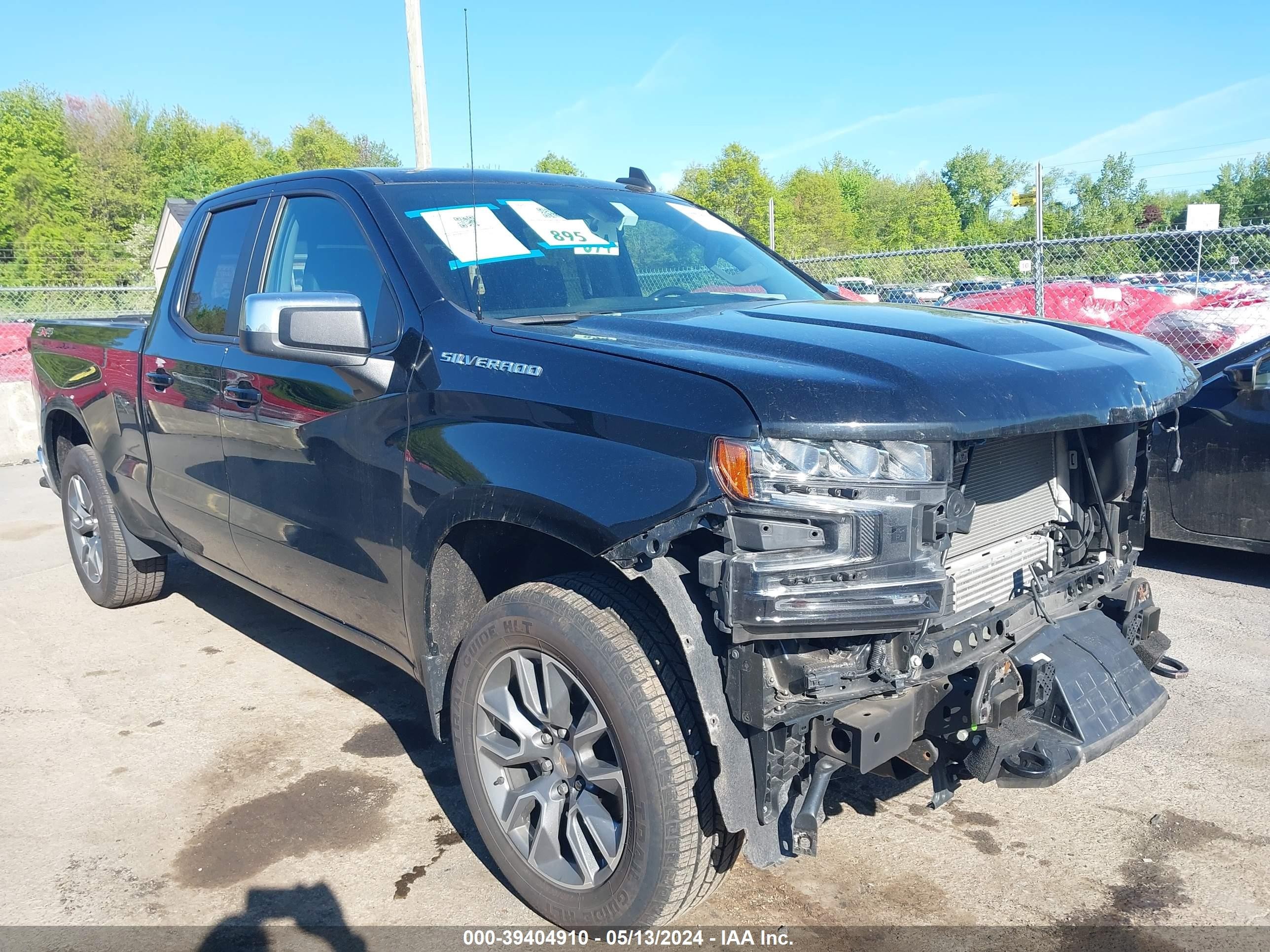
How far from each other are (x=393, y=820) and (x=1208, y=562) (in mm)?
4916

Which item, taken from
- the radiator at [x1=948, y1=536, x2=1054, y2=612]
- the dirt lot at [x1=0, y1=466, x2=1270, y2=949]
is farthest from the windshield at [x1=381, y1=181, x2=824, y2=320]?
the dirt lot at [x1=0, y1=466, x2=1270, y2=949]

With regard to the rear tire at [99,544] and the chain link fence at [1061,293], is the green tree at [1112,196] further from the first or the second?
the rear tire at [99,544]

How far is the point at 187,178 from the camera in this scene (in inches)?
2299

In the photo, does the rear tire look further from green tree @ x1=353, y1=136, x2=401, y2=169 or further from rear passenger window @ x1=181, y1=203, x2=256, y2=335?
green tree @ x1=353, y1=136, x2=401, y2=169

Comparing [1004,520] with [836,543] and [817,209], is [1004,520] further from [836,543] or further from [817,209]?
[817,209]

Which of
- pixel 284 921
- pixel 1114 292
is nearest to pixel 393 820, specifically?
pixel 284 921

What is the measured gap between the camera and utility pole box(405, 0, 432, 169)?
Result: 373 inches

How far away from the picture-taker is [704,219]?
4129 millimetres

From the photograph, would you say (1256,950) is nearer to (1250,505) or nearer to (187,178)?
(1250,505)

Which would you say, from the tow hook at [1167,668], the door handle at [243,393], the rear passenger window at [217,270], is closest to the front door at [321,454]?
the door handle at [243,393]

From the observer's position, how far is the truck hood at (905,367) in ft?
6.83

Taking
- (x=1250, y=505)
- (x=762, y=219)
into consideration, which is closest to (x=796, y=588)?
(x=1250, y=505)

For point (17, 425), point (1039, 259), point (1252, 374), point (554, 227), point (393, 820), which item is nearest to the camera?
point (393, 820)

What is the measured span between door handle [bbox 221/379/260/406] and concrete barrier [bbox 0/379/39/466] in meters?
9.16
